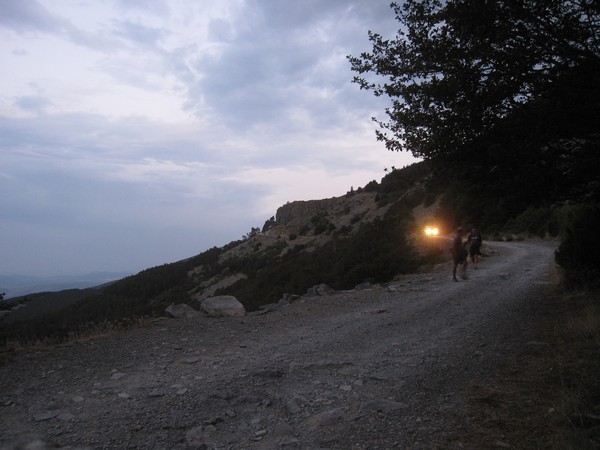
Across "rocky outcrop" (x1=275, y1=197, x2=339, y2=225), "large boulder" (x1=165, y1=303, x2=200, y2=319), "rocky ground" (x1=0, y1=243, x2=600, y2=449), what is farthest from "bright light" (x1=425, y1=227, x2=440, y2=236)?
"rocky outcrop" (x1=275, y1=197, x2=339, y2=225)

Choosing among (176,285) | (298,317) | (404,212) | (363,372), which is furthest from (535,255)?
(176,285)

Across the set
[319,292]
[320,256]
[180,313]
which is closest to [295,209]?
[320,256]

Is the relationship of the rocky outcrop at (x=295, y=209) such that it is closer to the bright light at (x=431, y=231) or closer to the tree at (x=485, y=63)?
the bright light at (x=431, y=231)

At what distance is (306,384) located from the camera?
561 centimetres

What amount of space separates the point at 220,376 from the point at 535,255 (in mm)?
19194

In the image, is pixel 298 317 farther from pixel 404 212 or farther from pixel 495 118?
pixel 404 212

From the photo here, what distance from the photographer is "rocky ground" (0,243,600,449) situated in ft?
13.7

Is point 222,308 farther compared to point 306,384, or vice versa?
point 222,308

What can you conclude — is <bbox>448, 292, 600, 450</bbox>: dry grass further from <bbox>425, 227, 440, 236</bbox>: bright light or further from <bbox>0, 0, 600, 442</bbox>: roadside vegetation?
<bbox>425, 227, 440, 236</bbox>: bright light

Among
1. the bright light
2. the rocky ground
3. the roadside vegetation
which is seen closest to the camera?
the rocky ground

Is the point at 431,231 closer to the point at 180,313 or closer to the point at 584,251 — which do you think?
the point at 584,251

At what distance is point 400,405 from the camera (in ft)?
15.5

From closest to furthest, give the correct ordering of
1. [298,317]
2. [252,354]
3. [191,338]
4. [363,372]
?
[363,372]
[252,354]
[191,338]
[298,317]

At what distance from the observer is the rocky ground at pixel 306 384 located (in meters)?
4.19
